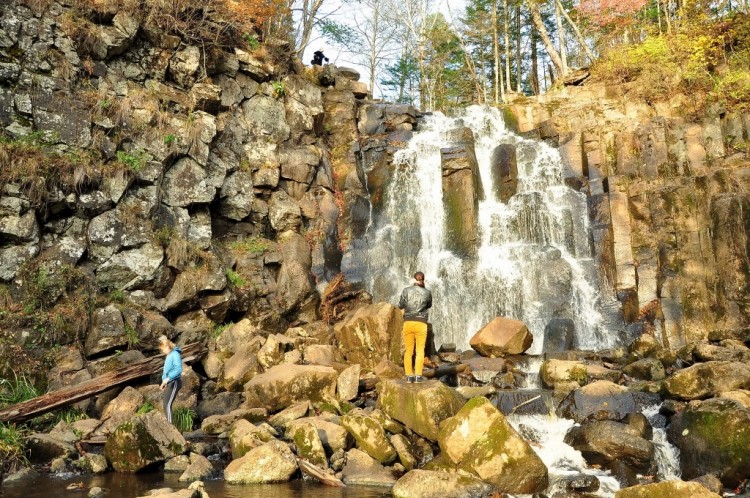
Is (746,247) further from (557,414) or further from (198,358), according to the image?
(198,358)

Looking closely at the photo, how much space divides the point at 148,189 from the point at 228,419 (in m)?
7.55

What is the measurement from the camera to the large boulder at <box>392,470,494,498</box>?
6796 mm

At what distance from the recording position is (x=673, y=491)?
19.3ft

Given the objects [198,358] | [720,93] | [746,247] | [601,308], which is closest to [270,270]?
[198,358]

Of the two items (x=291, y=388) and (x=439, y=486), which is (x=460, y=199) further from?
(x=439, y=486)

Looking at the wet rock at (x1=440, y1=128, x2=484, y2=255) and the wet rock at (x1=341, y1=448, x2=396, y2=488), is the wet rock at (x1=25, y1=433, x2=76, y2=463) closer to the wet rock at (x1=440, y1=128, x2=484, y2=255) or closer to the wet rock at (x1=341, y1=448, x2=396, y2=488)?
the wet rock at (x1=341, y1=448, x2=396, y2=488)

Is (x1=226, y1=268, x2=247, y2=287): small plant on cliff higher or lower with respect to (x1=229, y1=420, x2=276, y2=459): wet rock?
higher

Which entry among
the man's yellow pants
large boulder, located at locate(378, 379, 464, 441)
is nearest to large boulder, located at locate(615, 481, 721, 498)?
large boulder, located at locate(378, 379, 464, 441)

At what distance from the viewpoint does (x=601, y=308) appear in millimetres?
Result: 16328

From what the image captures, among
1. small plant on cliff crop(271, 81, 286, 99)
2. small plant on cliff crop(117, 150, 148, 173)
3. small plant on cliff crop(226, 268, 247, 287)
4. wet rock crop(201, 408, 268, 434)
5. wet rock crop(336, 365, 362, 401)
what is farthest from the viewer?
small plant on cliff crop(271, 81, 286, 99)

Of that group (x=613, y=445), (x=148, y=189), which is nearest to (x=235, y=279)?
(x=148, y=189)

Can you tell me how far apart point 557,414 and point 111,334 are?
9.67 m

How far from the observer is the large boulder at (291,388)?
34.6ft

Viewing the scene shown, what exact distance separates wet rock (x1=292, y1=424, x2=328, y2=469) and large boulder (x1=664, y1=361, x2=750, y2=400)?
615cm
